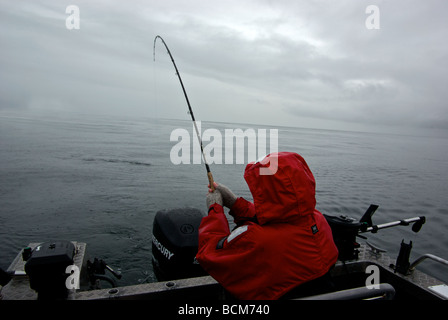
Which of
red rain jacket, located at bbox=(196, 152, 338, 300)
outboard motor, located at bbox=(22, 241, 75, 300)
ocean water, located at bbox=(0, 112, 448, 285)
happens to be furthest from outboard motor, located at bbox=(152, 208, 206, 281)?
red rain jacket, located at bbox=(196, 152, 338, 300)

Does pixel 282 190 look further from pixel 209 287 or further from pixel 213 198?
pixel 209 287

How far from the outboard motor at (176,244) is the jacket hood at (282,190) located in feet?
5.87

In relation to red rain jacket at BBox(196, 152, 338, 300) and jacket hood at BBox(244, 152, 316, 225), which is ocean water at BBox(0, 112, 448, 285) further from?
jacket hood at BBox(244, 152, 316, 225)

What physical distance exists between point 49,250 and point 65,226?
465 cm

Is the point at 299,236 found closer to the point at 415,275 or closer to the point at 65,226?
the point at 415,275

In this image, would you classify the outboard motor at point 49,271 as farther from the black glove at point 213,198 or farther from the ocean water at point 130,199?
the ocean water at point 130,199

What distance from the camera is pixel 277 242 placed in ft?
5.94

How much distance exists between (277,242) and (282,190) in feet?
1.08

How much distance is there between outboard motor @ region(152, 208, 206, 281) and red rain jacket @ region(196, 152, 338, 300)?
4.88 ft

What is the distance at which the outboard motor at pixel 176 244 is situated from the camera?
3.34 meters

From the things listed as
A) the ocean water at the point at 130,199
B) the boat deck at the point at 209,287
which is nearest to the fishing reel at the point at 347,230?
the boat deck at the point at 209,287

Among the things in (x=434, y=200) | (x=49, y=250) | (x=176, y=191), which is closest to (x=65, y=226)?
(x=176, y=191)

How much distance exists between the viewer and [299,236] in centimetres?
185

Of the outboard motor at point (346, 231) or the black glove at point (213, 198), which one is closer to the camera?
the black glove at point (213, 198)
